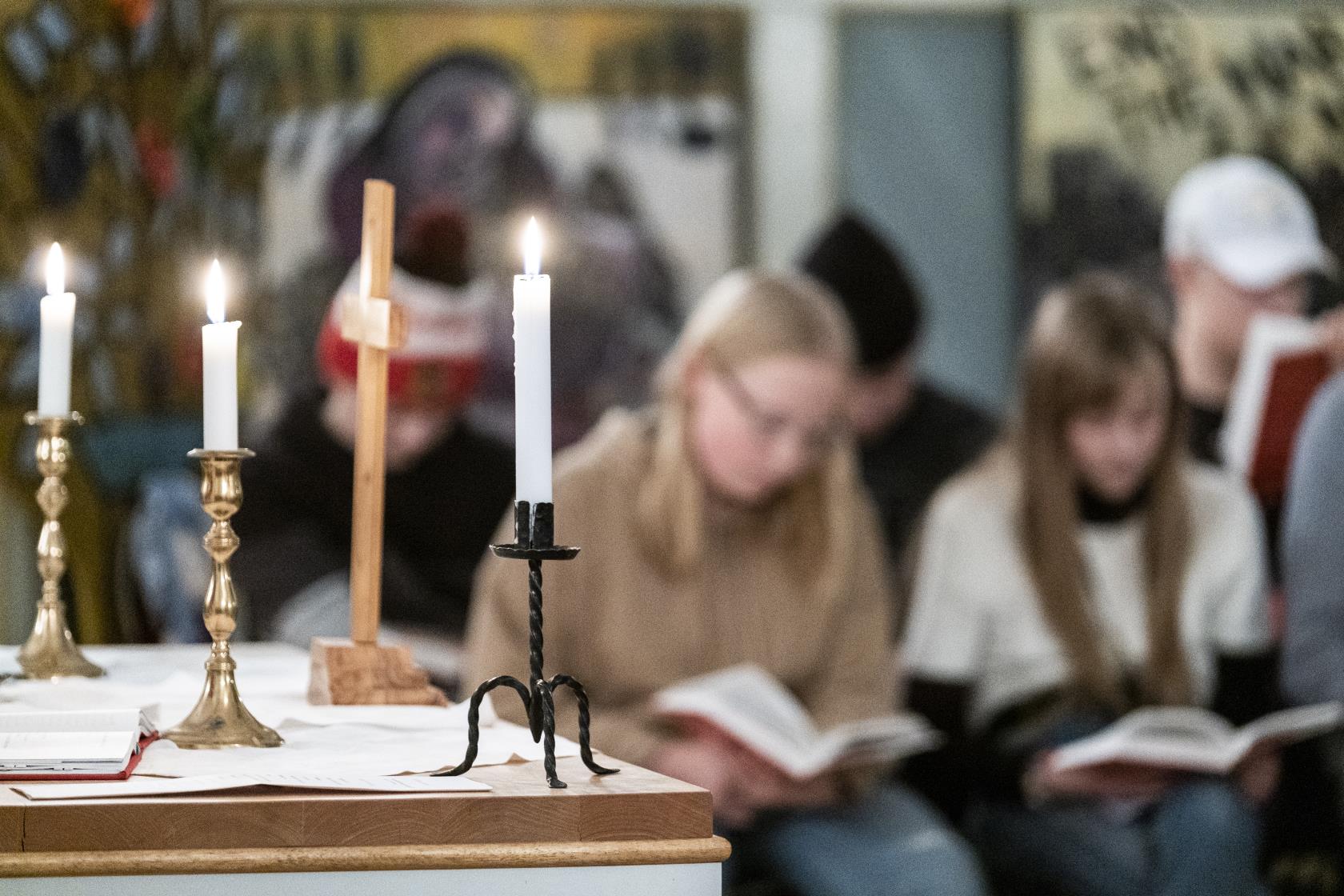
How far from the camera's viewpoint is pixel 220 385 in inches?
57.2

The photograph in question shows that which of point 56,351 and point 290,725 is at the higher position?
point 56,351

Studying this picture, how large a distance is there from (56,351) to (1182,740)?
9.91 feet

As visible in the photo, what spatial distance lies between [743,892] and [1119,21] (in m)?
2.37

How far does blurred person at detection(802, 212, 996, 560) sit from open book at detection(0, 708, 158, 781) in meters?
3.20

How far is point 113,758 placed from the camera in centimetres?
126

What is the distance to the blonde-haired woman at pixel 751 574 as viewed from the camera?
3.94 meters

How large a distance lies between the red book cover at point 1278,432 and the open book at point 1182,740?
0.58 metres

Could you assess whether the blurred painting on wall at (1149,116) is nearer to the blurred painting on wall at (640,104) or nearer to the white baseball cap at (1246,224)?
the white baseball cap at (1246,224)

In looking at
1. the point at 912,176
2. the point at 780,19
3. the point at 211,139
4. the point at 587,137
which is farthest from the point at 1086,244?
the point at 211,139

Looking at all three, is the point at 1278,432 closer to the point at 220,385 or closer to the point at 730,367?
the point at 730,367

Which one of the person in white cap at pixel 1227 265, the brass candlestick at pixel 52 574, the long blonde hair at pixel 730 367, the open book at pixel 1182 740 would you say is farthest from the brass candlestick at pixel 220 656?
the person in white cap at pixel 1227 265

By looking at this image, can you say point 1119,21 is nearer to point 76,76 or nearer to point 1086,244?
point 1086,244

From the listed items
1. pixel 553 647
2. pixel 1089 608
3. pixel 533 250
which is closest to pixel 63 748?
pixel 533 250

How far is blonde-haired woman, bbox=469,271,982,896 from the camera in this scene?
12.9 ft
